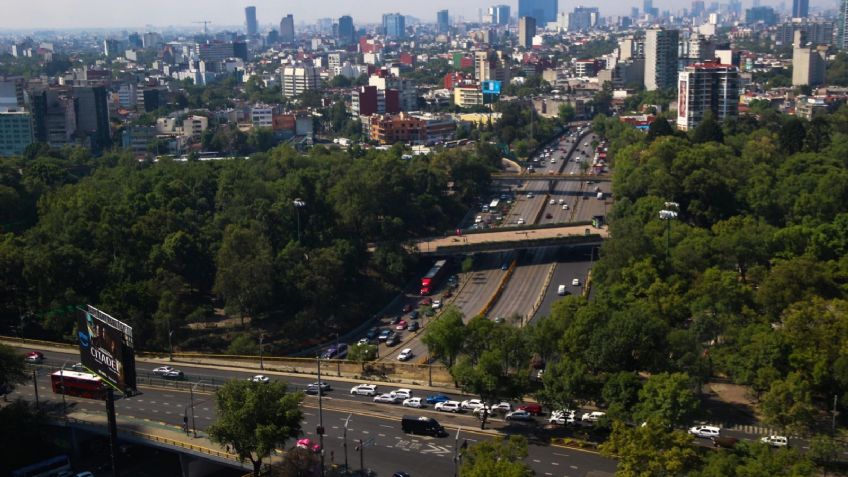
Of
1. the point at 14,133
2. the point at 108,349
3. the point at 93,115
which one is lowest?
the point at 108,349

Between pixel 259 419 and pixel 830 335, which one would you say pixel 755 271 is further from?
pixel 259 419

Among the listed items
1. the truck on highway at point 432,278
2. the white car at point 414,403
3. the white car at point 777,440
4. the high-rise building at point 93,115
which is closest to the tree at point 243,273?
the truck on highway at point 432,278

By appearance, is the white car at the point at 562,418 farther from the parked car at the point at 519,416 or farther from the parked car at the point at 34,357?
the parked car at the point at 34,357

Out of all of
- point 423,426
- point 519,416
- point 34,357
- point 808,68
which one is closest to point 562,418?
point 519,416

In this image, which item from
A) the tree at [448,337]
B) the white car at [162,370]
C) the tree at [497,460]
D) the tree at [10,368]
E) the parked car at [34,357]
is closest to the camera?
the tree at [497,460]

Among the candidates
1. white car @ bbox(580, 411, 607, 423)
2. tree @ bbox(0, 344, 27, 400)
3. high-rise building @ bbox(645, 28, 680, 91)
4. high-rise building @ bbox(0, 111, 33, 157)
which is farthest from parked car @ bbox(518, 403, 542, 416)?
high-rise building @ bbox(645, 28, 680, 91)

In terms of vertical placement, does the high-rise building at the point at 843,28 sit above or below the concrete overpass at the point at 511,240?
above

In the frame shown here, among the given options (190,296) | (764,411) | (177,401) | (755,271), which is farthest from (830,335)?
(190,296)

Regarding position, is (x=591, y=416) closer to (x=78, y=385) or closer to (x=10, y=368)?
(x=78, y=385)
